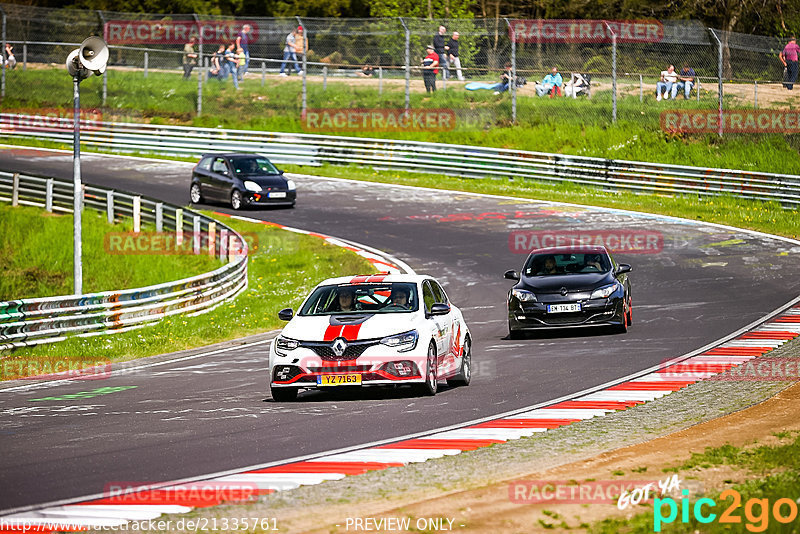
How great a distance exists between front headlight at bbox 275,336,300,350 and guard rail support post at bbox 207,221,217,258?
14663mm

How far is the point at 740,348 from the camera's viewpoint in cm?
1592

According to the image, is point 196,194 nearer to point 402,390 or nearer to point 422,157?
point 422,157

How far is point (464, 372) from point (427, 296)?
3.46 feet

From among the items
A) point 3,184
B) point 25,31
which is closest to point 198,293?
point 3,184

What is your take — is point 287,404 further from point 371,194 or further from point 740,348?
point 371,194

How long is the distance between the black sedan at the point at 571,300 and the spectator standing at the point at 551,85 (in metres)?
19.6

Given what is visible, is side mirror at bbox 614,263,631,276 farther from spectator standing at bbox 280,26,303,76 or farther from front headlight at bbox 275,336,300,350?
spectator standing at bbox 280,26,303,76

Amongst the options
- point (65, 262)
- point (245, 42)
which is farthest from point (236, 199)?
point (245, 42)

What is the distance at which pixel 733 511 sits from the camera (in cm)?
693

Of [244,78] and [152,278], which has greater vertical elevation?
[244,78]

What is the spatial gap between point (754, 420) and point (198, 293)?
45.5 feet

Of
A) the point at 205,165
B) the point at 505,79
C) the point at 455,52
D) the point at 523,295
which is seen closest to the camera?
the point at 523,295

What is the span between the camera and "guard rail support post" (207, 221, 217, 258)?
27.0 m

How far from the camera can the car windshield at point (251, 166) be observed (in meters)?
33.7
